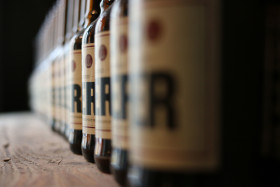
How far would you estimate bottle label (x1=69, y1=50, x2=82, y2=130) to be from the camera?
75cm

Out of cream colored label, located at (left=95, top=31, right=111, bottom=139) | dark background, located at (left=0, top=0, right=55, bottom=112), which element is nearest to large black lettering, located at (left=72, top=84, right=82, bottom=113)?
cream colored label, located at (left=95, top=31, right=111, bottom=139)

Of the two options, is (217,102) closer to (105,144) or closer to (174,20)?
(174,20)

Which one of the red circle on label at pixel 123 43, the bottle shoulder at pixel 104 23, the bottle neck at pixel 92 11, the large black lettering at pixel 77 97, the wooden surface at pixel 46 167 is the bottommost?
the wooden surface at pixel 46 167

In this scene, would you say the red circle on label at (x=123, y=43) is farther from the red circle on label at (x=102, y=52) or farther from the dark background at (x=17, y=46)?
the dark background at (x=17, y=46)

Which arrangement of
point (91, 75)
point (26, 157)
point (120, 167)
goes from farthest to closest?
point (26, 157), point (91, 75), point (120, 167)

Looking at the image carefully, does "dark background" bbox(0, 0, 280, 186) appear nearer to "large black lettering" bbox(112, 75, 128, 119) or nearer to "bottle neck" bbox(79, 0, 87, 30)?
"large black lettering" bbox(112, 75, 128, 119)

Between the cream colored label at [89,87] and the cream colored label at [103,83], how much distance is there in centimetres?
8

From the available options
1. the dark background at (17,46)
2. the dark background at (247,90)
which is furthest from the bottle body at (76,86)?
the dark background at (17,46)

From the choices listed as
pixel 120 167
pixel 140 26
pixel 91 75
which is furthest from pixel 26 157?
pixel 140 26

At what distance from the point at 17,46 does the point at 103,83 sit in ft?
9.52

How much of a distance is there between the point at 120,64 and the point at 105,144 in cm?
15

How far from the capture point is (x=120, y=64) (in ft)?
1.49

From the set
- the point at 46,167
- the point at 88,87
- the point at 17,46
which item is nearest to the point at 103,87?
the point at 88,87

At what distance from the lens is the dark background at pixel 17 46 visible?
3189 millimetres
